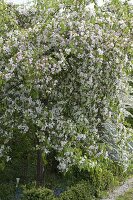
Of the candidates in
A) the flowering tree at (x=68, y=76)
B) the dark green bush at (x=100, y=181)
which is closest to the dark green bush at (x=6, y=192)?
the flowering tree at (x=68, y=76)

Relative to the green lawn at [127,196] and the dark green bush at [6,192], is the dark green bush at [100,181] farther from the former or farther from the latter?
the dark green bush at [6,192]

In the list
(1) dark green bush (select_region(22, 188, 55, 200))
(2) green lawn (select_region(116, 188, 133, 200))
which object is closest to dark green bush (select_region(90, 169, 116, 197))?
(2) green lawn (select_region(116, 188, 133, 200))

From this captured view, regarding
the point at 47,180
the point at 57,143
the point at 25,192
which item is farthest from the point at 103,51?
the point at 47,180

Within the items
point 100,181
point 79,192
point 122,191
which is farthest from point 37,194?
point 122,191

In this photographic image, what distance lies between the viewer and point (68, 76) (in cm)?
859

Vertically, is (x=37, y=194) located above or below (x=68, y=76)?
below

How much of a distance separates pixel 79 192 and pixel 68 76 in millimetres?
3393

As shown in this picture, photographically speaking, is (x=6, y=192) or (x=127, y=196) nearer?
(x=6, y=192)

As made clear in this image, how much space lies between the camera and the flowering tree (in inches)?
313

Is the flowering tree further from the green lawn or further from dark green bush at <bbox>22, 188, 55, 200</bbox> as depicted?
the green lawn

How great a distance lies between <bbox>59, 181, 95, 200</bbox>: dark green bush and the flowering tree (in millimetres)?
1168

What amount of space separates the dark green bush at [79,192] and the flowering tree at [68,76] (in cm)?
117

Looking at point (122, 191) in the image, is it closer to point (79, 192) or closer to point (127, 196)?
point (127, 196)

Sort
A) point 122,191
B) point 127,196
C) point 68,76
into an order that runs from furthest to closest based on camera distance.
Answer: point 122,191, point 127,196, point 68,76
